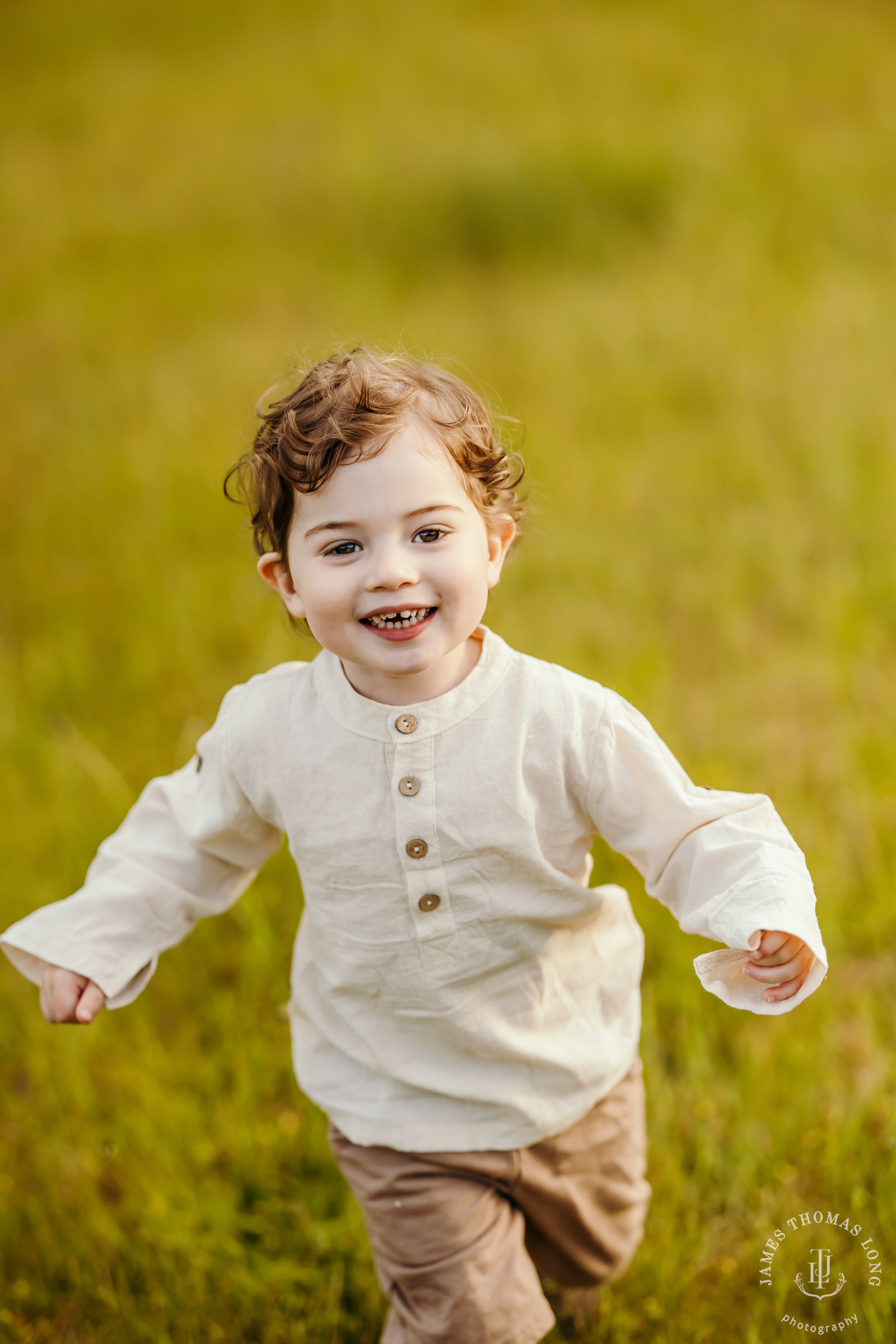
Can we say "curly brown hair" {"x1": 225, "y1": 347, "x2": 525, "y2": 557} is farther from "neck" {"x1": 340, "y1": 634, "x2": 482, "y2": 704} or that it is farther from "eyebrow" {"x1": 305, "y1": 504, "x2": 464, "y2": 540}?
"neck" {"x1": 340, "y1": 634, "x2": 482, "y2": 704}

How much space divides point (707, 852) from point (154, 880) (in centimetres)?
75

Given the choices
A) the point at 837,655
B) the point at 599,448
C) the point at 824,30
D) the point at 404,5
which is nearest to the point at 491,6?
the point at 404,5

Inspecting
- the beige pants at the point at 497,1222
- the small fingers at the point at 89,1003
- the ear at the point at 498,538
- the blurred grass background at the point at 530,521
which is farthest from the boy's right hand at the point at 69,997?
the ear at the point at 498,538

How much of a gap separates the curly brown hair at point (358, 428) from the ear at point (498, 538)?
0.01 m

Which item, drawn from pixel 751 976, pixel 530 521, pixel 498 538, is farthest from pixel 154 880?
pixel 530 521

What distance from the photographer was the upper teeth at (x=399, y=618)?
130 centimetres

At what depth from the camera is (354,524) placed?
50.8 inches

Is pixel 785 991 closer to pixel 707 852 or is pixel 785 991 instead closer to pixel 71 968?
pixel 707 852

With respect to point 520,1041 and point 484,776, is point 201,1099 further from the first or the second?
point 484,776

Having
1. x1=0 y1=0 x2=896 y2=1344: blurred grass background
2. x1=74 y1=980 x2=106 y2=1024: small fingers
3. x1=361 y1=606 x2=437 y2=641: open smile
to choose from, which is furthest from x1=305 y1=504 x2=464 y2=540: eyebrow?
x1=74 y1=980 x2=106 y2=1024: small fingers

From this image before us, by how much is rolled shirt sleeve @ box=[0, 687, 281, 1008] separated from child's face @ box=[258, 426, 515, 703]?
0.30 meters

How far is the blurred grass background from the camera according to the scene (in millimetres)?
1993

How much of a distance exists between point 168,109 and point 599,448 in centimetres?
674

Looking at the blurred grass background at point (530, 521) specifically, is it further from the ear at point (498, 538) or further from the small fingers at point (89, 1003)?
the small fingers at point (89, 1003)
